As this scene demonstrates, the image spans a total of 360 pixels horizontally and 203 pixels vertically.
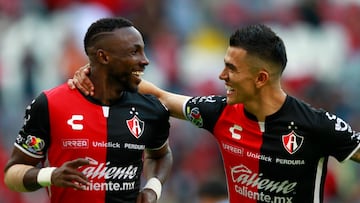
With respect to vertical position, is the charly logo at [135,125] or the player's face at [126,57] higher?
the player's face at [126,57]

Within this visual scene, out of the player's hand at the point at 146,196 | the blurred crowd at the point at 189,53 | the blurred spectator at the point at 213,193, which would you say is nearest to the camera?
the player's hand at the point at 146,196

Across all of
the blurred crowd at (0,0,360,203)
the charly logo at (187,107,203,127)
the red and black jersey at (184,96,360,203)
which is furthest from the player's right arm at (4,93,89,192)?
the blurred crowd at (0,0,360,203)

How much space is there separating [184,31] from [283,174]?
8.33 metres

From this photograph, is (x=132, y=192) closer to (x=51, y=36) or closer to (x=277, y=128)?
(x=277, y=128)

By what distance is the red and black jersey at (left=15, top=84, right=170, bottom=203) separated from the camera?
809 centimetres

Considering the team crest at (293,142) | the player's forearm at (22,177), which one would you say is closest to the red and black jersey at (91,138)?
the player's forearm at (22,177)

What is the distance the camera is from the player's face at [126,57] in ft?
26.8

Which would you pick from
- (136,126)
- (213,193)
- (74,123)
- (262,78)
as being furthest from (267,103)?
(213,193)

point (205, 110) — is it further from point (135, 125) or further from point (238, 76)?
point (135, 125)

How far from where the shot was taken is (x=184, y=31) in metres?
16.5

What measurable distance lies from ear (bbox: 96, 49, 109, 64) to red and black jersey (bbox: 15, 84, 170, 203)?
29cm

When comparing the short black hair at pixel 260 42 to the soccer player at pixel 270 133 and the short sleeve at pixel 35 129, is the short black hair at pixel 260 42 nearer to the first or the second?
the soccer player at pixel 270 133

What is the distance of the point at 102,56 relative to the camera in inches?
323

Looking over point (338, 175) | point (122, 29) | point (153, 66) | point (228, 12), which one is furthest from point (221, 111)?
point (228, 12)
